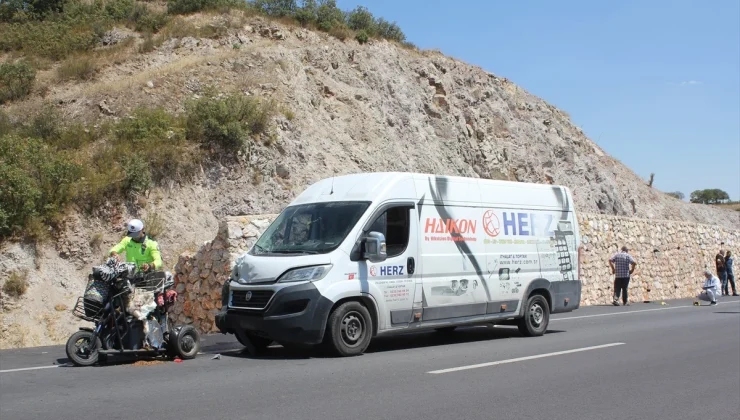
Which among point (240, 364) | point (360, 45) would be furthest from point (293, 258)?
point (360, 45)

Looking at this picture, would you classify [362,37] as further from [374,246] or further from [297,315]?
[297,315]

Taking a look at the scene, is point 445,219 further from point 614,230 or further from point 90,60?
point 90,60

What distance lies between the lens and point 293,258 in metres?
9.57

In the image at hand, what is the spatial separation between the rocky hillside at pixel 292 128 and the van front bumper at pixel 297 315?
6.48m

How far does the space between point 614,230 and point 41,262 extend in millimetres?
17367

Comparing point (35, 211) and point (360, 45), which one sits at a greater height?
point (360, 45)

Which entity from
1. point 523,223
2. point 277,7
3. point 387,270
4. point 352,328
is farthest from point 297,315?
point 277,7

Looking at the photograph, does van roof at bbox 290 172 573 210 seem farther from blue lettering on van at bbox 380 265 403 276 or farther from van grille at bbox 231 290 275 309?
van grille at bbox 231 290 275 309

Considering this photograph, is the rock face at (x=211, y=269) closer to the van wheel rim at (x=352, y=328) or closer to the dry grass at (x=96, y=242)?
the dry grass at (x=96, y=242)

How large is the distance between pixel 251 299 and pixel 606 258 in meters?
15.6

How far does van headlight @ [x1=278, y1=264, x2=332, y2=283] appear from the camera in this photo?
9.42 m

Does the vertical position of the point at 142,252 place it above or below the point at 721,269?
above

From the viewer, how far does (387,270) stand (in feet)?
33.4

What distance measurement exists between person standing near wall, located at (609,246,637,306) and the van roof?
9924mm
